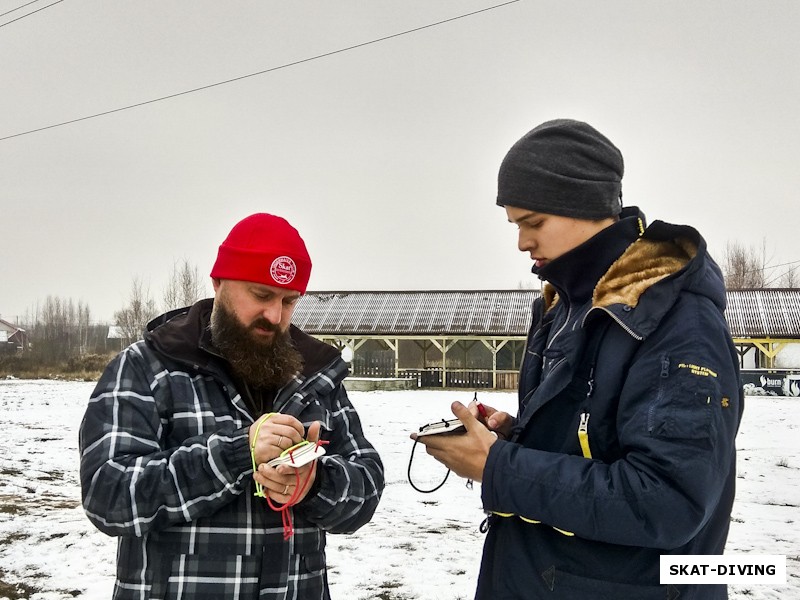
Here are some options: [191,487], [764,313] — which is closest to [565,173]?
[191,487]

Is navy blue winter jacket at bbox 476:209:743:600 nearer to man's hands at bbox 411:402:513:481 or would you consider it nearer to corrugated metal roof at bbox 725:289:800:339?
man's hands at bbox 411:402:513:481

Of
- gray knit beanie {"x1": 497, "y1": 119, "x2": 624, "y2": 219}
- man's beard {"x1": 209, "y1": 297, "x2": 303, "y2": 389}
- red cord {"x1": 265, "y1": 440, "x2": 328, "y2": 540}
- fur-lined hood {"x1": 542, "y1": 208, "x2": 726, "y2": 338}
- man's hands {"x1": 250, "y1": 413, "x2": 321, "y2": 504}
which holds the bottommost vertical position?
red cord {"x1": 265, "y1": 440, "x2": 328, "y2": 540}

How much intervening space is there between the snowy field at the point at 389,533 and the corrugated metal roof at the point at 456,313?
1770 cm

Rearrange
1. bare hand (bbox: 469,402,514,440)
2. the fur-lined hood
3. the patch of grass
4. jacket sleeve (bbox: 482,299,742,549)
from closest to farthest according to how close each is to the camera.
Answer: jacket sleeve (bbox: 482,299,742,549) → the fur-lined hood → bare hand (bbox: 469,402,514,440) → the patch of grass

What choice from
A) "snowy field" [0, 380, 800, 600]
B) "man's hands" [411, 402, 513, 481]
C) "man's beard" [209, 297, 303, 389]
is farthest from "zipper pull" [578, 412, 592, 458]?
"snowy field" [0, 380, 800, 600]

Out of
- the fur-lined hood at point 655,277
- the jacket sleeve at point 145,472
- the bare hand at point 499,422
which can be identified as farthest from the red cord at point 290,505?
the fur-lined hood at point 655,277

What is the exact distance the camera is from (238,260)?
2404mm

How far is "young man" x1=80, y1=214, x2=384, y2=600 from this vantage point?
1997 millimetres

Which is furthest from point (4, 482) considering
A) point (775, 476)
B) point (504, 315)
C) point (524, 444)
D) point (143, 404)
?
point (504, 315)

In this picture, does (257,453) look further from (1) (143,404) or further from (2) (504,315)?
(2) (504,315)

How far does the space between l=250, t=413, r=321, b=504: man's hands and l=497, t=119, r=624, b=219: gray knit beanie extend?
36.7 inches

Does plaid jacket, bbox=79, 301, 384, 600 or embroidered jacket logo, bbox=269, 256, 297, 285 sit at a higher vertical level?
embroidered jacket logo, bbox=269, 256, 297, 285

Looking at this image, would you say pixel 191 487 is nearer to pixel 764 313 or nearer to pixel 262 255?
pixel 262 255

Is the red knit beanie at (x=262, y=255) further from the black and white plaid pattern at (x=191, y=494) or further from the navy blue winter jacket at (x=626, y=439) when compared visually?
the navy blue winter jacket at (x=626, y=439)
